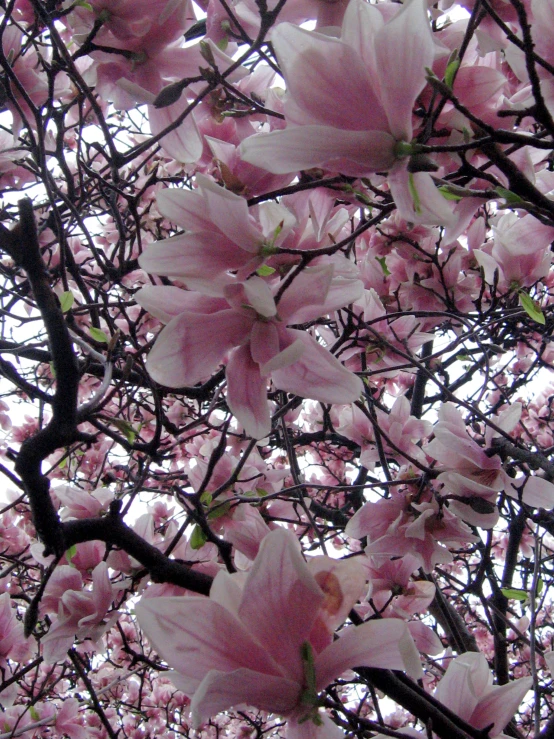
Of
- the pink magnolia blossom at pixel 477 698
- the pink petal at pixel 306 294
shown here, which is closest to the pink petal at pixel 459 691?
the pink magnolia blossom at pixel 477 698

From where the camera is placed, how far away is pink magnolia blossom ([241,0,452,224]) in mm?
638

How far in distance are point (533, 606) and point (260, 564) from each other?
87cm

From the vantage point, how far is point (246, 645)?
2.17ft

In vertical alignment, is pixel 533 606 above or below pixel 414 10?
below

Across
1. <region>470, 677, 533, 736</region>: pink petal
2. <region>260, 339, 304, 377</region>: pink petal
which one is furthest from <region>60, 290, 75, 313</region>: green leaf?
<region>470, 677, 533, 736</region>: pink petal

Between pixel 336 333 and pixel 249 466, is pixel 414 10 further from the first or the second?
pixel 336 333

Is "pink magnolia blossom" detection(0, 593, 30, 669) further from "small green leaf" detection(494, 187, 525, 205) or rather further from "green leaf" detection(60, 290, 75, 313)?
"small green leaf" detection(494, 187, 525, 205)

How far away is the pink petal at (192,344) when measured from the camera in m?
Answer: 0.77

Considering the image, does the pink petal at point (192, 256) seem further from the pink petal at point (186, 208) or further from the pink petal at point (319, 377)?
the pink petal at point (319, 377)

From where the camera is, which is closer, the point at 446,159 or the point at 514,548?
the point at 446,159

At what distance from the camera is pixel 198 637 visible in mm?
650

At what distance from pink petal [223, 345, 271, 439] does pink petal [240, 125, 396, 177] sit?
0.28 m

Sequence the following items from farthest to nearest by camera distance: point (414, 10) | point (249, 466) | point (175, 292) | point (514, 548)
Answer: point (514, 548), point (249, 466), point (175, 292), point (414, 10)

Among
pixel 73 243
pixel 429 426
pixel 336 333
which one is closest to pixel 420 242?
pixel 336 333
